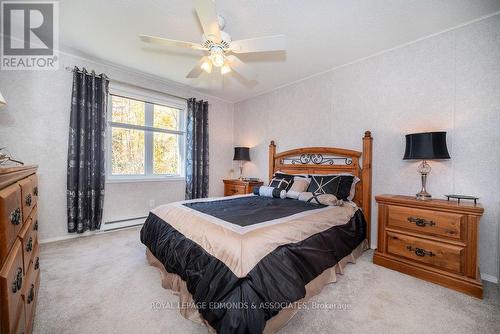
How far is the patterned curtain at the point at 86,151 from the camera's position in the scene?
9.43 ft

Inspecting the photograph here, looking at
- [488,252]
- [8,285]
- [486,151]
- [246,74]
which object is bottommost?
[488,252]

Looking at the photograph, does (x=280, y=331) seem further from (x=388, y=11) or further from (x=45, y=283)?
(x=388, y=11)

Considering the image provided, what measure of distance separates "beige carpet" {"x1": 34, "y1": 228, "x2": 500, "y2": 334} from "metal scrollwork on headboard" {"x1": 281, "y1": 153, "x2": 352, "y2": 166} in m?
1.42

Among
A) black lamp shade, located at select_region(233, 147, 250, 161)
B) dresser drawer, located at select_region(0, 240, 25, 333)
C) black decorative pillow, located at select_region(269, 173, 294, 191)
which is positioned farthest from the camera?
black lamp shade, located at select_region(233, 147, 250, 161)

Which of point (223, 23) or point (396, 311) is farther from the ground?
point (223, 23)

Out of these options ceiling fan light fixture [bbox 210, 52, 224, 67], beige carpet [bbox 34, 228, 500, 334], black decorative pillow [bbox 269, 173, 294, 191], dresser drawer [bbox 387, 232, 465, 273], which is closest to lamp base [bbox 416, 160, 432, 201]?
dresser drawer [bbox 387, 232, 465, 273]

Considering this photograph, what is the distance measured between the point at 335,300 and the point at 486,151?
209 cm

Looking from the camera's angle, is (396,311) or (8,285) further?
(396,311)

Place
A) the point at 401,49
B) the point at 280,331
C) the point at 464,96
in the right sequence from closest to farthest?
the point at 280,331 < the point at 464,96 < the point at 401,49

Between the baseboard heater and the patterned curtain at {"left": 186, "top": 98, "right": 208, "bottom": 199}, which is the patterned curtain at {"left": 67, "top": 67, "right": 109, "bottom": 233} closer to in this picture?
the baseboard heater

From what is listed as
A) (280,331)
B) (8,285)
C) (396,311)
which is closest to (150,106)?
(8,285)

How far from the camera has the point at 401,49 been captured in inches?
101

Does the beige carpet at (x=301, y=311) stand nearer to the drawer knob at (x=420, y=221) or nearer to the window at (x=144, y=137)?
the drawer knob at (x=420, y=221)

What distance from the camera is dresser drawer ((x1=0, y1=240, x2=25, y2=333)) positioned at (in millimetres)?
725
